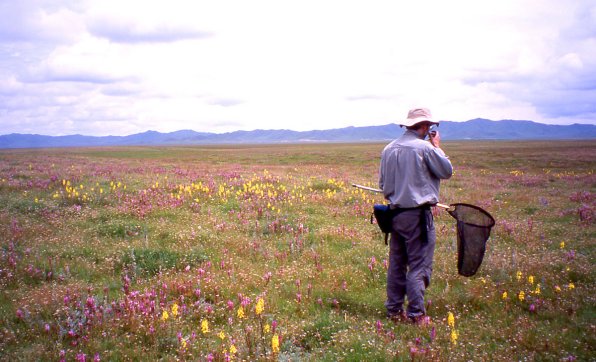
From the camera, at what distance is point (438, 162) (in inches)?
218

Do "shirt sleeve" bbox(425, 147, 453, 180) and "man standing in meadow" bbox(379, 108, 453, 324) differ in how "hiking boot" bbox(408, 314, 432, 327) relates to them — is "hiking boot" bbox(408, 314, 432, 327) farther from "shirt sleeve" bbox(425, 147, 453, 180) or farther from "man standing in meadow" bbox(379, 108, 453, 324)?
"shirt sleeve" bbox(425, 147, 453, 180)

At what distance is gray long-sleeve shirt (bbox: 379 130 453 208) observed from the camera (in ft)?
18.2

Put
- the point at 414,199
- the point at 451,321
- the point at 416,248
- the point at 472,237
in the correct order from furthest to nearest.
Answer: the point at 472,237
the point at 416,248
the point at 414,199
the point at 451,321

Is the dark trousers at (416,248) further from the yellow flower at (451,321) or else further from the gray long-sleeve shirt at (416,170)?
the yellow flower at (451,321)

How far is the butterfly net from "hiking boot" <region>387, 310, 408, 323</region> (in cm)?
115

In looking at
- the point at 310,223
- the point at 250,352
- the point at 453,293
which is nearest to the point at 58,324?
the point at 250,352

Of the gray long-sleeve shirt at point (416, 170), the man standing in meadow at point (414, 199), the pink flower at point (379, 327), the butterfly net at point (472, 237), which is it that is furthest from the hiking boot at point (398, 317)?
the gray long-sleeve shirt at point (416, 170)

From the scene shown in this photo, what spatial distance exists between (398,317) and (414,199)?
185 centimetres

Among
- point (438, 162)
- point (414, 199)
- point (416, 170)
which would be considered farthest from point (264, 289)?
point (438, 162)

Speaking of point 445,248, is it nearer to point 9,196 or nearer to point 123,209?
point 123,209

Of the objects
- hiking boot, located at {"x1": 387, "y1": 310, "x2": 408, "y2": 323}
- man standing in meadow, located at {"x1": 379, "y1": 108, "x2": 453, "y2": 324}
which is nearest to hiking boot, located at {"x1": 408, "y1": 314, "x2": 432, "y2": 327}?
man standing in meadow, located at {"x1": 379, "y1": 108, "x2": 453, "y2": 324}

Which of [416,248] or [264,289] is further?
[264,289]

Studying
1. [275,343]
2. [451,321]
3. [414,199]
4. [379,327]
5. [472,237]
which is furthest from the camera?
[472,237]

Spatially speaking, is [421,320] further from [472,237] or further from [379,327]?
[472,237]
